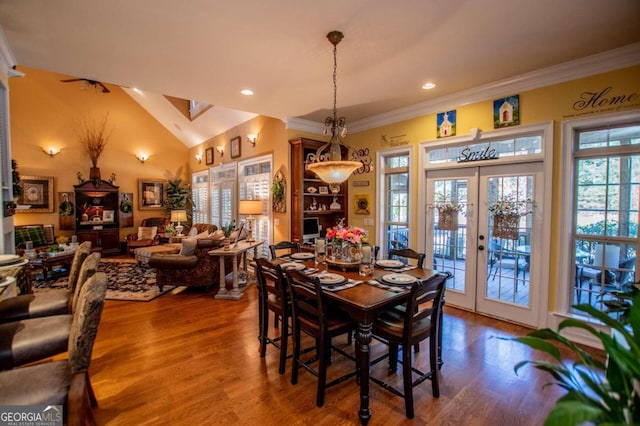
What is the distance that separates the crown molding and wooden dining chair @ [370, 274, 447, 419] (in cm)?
283

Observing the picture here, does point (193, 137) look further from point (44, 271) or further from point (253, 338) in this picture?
point (253, 338)

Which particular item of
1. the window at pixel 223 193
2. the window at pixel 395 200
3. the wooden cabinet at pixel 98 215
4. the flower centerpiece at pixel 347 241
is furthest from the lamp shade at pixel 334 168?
the wooden cabinet at pixel 98 215

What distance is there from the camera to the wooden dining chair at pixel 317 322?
7.13 feet

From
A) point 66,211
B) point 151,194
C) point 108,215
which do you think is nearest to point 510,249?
point 151,194

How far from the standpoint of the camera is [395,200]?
5.01m

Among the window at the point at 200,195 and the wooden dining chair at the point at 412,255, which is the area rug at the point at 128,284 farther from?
the wooden dining chair at the point at 412,255

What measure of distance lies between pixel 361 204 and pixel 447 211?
160 cm

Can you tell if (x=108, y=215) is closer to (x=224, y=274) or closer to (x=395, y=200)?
(x=224, y=274)

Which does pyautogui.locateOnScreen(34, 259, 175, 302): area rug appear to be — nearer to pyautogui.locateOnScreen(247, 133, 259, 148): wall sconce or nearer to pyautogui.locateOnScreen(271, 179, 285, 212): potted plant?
pyautogui.locateOnScreen(271, 179, 285, 212): potted plant

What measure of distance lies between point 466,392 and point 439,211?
2511 millimetres

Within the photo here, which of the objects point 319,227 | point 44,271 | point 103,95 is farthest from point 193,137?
point 319,227

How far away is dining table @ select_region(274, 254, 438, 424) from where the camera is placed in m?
2.02

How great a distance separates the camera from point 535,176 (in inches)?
136

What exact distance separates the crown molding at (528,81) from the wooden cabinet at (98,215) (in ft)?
25.3
